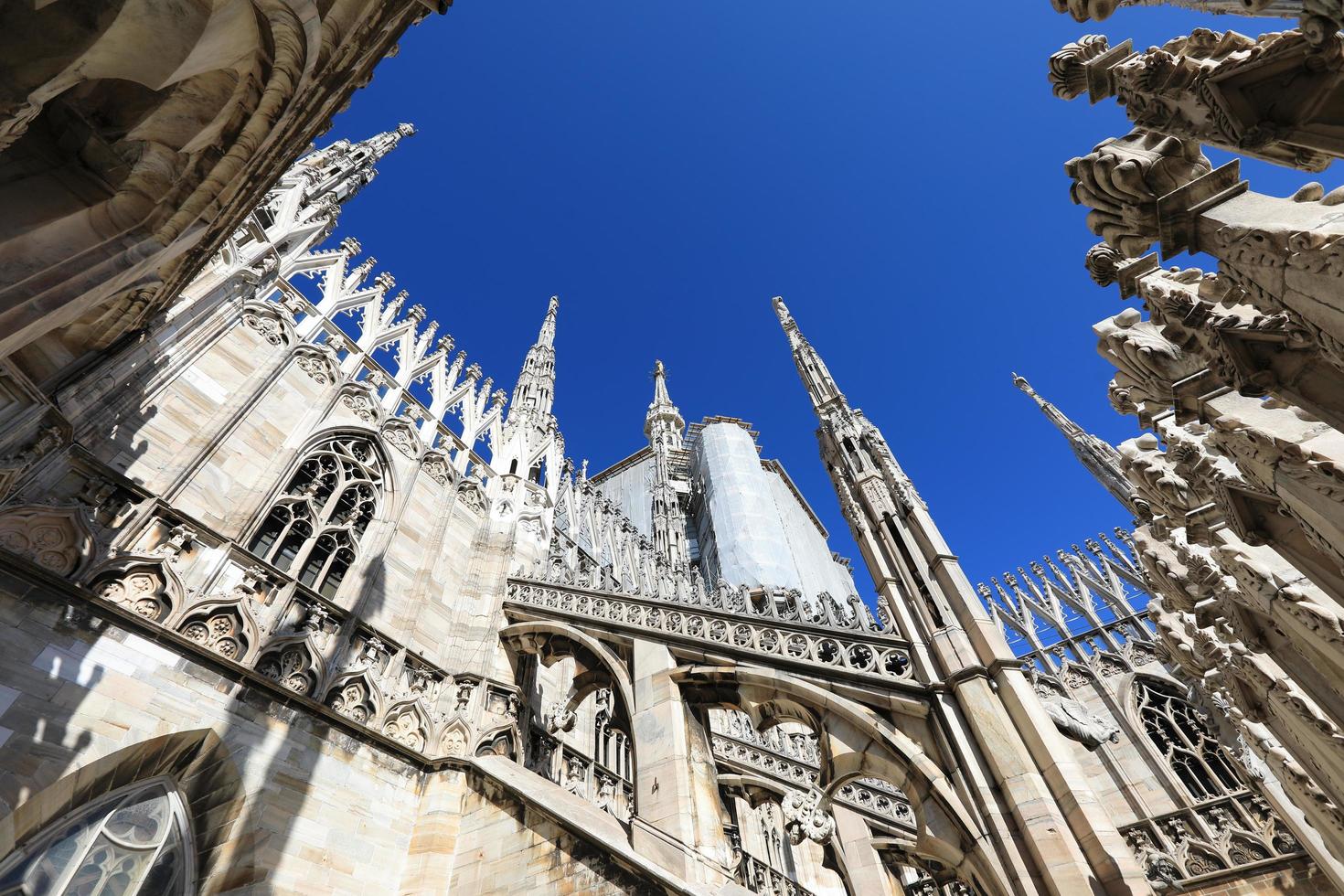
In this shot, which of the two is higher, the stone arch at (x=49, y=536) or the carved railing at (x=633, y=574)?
Result: the carved railing at (x=633, y=574)

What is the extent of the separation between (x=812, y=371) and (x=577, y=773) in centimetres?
809

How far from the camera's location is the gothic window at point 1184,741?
564 inches

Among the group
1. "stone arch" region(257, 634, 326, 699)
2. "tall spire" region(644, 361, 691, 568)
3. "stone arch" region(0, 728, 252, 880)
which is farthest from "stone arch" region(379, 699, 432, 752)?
"tall spire" region(644, 361, 691, 568)

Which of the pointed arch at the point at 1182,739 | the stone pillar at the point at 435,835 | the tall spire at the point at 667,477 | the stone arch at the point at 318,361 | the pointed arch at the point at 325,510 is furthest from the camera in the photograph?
the tall spire at the point at 667,477

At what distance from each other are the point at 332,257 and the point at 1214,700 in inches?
801

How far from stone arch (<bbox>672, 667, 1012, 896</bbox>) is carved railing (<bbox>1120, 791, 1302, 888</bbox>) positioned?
1026 cm

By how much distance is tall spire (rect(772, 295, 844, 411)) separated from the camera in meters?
10.6

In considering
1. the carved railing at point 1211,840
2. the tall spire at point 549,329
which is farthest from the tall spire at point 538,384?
the carved railing at point 1211,840

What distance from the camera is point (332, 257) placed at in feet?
39.8

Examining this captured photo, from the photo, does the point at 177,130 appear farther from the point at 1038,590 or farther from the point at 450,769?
the point at 1038,590

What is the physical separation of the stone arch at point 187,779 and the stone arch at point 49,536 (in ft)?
5.73

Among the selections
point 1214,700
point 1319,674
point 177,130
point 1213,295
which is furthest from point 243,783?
point 1214,700

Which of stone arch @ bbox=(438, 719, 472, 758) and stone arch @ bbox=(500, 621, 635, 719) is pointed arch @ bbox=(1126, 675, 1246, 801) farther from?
stone arch @ bbox=(438, 719, 472, 758)

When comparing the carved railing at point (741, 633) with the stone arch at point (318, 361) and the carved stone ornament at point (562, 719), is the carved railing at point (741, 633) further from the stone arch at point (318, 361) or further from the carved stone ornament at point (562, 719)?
the stone arch at point (318, 361)
